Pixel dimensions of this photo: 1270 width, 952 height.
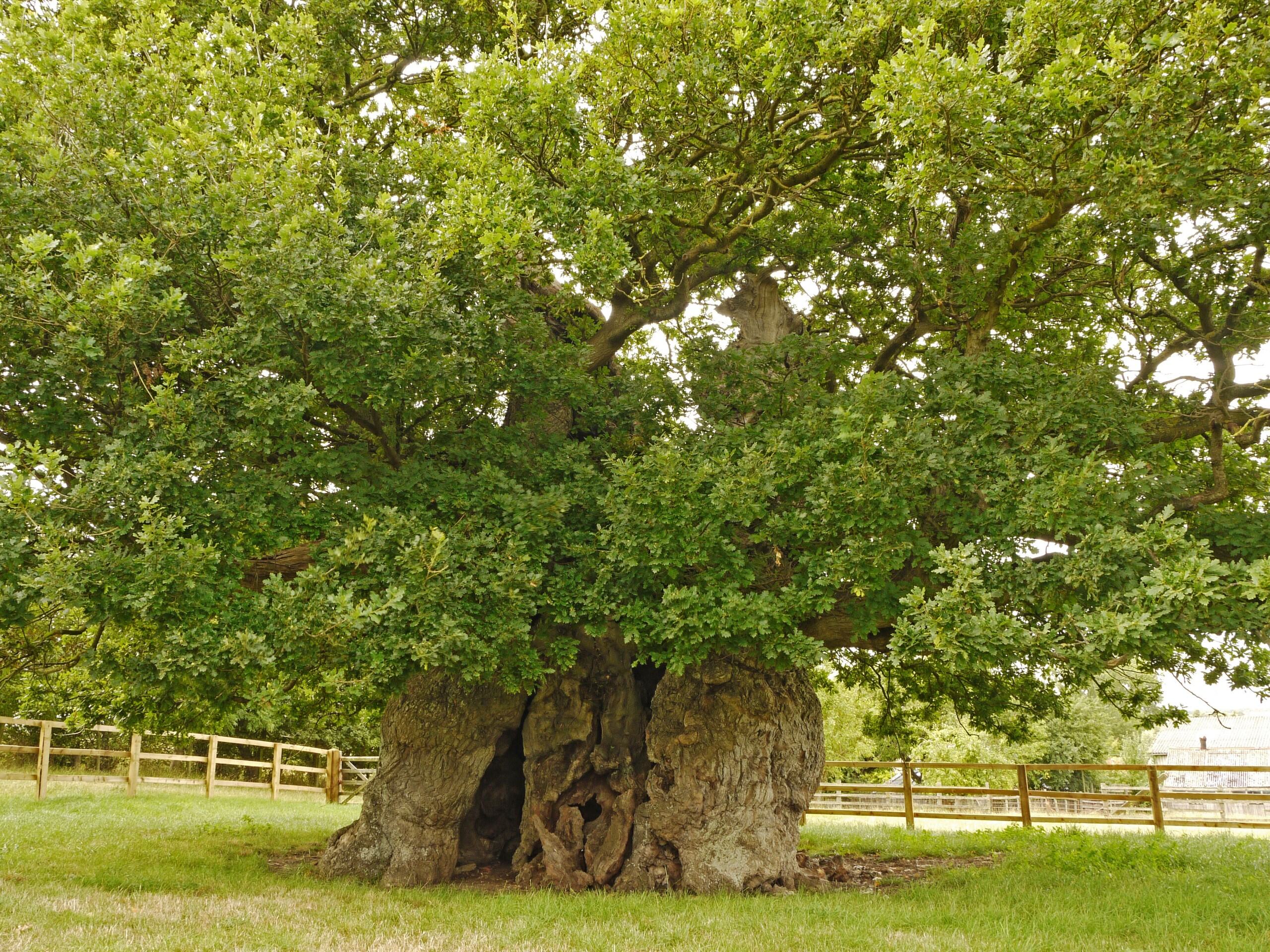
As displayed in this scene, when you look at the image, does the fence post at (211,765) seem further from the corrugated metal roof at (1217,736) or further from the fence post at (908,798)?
the corrugated metal roof at (1217,736)

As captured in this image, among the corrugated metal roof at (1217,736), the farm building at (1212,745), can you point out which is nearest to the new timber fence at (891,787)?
the farm building at (1212,745)

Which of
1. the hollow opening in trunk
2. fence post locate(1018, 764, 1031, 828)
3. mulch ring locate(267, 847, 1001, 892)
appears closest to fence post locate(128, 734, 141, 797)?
mulch ring locate(267, 847, 1001, 892)

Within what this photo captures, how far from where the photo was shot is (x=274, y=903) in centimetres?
827

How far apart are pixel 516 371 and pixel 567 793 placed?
5.56m

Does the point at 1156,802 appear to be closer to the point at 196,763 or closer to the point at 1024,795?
the point at 1024,795

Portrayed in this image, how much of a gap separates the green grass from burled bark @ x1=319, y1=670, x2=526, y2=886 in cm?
73

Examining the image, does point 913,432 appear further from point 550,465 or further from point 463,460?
point 463,460

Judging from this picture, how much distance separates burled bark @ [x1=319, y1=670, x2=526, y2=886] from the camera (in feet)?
34.7

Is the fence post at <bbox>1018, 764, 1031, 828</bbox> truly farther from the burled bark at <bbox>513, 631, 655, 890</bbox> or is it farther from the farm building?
the farm building

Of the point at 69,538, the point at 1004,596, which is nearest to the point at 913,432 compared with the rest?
the point at 1004,596

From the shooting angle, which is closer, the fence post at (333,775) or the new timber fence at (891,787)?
the new timber fence at (891,787)

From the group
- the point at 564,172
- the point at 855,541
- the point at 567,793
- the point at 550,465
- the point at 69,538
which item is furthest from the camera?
the point at 567,793

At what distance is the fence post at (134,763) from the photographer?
1870 centimetres

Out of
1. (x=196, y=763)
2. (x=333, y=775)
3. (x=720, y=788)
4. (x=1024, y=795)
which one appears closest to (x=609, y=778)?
(x=720, y=788)
